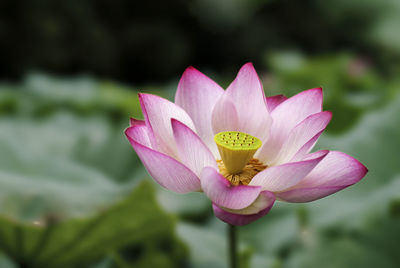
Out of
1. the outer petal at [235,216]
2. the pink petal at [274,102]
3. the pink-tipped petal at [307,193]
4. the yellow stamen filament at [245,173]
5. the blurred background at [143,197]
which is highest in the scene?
the pink petal at [274,102]

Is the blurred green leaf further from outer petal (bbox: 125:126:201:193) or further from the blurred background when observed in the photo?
outer petal (bbox: 125:126:201:193)

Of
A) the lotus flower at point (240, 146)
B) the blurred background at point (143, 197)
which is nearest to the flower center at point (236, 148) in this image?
Answer: the lotus flower at point (240, 146)

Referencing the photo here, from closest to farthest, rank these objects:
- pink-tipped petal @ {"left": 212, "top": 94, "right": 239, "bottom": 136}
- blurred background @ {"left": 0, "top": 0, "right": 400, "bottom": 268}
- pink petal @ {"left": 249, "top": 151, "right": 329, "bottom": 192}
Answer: pink petal @ {"left": 249, "top": 151, "right": 329, "bottom": 192} → pink-tipped petal @ {"left": 212, "top": 94, "right": 239, "bottom": 136} → blurred background @ {"left": 0, "top": 0, "right": 400, "bottom": 268}

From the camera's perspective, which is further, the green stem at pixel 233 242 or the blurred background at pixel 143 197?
the blurred background at pixel 143 197

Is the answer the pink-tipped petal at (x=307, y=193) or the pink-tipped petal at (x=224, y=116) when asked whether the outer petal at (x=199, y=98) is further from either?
the pink-tipped petal at (x=307, y=193)

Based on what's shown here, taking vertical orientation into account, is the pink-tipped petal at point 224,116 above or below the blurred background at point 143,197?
above

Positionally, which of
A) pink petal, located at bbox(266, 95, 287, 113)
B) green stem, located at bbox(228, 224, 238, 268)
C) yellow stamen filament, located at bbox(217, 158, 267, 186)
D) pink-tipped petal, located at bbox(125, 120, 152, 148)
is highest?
pink petal, located at bbox(266, 95, 287, 113)

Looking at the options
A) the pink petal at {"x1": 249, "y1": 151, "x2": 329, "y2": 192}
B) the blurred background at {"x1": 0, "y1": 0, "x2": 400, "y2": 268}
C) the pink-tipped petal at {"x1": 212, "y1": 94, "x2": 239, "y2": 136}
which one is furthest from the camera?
the blurred background at {"x1": 0, "y1": 0, "x2": 400, "y2": 268}

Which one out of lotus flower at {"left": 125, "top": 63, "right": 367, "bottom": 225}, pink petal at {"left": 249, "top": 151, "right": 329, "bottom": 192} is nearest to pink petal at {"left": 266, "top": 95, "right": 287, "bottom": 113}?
lotus flower at {"left": 125, "top": 63, "right": 367, "bottom": 225}
